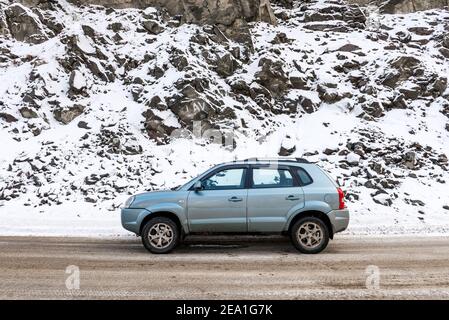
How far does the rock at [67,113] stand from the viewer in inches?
656

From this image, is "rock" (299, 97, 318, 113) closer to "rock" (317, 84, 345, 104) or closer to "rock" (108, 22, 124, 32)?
"rock" (317, 84, 345, 104)

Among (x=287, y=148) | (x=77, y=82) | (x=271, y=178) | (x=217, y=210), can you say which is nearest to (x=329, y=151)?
(x=287, y=148)

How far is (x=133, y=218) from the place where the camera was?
8.21m

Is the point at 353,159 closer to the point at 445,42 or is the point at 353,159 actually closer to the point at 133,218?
the point at 133,218

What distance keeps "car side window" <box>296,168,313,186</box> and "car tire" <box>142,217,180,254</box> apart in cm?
266

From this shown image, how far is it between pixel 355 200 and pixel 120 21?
15.4 metres

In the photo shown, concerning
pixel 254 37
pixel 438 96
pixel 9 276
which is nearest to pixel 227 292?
pixel 9 276

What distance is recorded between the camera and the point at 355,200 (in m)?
13.0

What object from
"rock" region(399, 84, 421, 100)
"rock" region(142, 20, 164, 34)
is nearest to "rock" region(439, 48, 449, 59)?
"rock" region(399, 84, 421, 100)

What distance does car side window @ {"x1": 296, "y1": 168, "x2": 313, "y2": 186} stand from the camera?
8.20 metres

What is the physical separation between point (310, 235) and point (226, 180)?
77.6 inches

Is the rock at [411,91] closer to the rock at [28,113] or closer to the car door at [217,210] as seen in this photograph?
the car door at [217,210]

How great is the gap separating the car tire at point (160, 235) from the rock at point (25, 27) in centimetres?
1599
